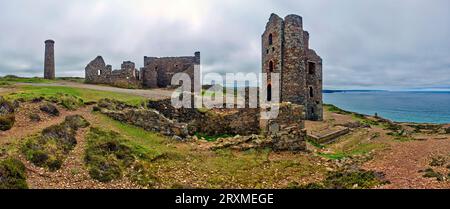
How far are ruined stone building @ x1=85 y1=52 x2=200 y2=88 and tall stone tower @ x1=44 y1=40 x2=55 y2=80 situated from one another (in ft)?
19.2

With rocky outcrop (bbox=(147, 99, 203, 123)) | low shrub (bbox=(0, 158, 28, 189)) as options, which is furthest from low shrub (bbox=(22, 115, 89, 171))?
rocky outcrop (bbox=(147, 99, 203, 123))

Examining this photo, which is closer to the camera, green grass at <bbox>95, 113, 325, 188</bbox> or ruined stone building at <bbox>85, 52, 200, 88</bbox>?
green grass at <bbox>95, 113, 325, 188</bbox>

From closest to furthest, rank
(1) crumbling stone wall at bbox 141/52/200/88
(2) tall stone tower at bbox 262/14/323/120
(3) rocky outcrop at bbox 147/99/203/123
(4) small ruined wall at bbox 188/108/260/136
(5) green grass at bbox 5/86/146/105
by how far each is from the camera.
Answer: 1. (5) green grass at bbox 5/86/146/105
2. (4) small ruined wall at bbox 188/108/260/136
3. (3) rocky outcrop at bbox 147/99/203/123
4. (2) tall stone tower at bbox 262/14/323/120
5. (1) crumbling stone wall at bbox 141/52/200/88

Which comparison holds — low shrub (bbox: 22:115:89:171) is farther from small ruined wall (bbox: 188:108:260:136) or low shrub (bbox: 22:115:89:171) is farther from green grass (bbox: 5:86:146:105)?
small ruined wall (bbox: 188:108:260:136)

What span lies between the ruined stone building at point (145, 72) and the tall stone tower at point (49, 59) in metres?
5.86

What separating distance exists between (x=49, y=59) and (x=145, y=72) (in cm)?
1206

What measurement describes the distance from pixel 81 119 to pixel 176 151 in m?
5.55

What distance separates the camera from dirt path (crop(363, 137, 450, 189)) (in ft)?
42.3

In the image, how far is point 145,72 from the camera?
143 feet

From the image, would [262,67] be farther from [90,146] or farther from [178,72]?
[90,146]

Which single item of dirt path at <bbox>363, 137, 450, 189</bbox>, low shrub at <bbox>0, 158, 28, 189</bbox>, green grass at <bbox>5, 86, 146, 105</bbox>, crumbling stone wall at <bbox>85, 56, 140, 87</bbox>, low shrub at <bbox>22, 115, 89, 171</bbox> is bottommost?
dirt path at <bbox>363, 137, 450, 189</bbox>

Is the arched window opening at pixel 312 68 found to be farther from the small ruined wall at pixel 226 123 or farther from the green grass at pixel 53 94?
the green grass at pixel 53 94
